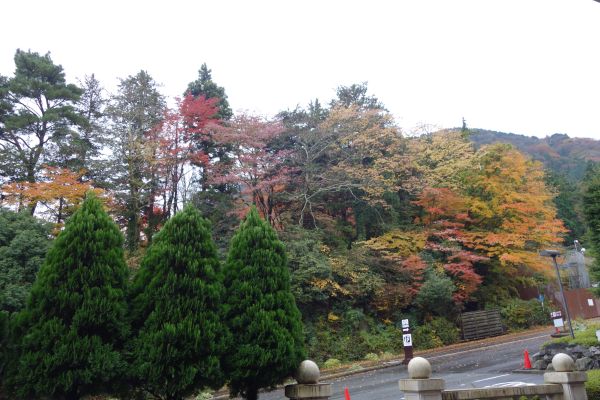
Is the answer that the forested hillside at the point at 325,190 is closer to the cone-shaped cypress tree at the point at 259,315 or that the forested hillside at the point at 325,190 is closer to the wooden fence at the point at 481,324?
the wooden fence at the point at 481,324

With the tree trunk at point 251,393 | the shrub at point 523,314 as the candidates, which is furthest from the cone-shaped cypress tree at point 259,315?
the shrub at point 523,314

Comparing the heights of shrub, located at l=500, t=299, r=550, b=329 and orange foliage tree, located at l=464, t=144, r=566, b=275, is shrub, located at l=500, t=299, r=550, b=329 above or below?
below

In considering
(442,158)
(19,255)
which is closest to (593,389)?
(19,255)

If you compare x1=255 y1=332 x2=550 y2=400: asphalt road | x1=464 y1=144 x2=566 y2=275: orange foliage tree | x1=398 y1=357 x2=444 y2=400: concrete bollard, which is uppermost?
x1=464 y1=144 x2=566 y2=275: orange foliage tree

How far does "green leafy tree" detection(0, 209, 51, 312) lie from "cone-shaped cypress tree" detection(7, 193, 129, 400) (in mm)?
6277

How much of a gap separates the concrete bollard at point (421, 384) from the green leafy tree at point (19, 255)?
30.4 feet

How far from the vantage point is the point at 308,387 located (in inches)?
248

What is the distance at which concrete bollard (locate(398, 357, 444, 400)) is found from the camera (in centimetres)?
656

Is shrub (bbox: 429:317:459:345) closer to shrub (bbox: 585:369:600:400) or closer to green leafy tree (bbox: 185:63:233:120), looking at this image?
shrub (bbox: 585:369:600:400)

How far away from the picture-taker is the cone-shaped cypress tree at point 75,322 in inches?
219

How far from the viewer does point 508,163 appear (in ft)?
78.6

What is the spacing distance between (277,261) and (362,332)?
554 inches

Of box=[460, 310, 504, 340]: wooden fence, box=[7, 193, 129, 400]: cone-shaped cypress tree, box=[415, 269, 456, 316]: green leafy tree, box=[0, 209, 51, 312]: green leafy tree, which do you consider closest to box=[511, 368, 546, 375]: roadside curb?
box=[415, 269, 456, 316]: green leafy tree

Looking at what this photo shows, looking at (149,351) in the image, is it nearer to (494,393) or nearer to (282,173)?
(494,393)
